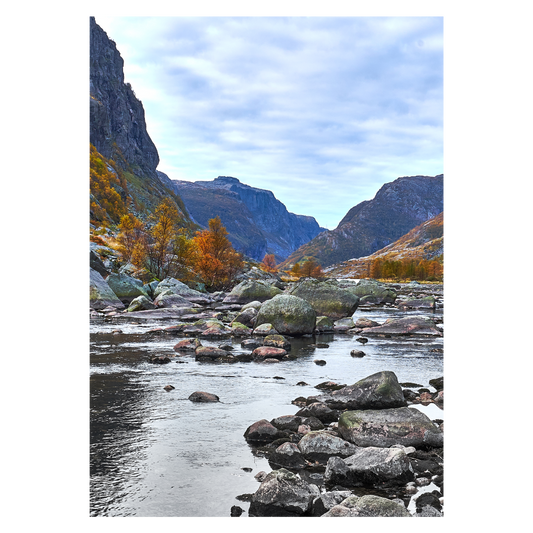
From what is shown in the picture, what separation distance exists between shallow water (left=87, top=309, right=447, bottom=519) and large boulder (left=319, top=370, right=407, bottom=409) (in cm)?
111

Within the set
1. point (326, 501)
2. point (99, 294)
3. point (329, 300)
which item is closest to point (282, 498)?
point (326, 501)

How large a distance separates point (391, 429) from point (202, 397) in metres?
5.54

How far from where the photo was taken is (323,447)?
8.67 metres

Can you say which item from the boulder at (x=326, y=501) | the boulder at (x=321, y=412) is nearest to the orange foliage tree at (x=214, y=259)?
the boulder at (x=321, y=412)

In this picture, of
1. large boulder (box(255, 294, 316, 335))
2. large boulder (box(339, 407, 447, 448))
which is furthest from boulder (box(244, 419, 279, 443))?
large boulder (box(255, 294, 316, 335))

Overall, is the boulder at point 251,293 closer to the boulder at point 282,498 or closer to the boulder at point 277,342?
the boulder at point 277,342

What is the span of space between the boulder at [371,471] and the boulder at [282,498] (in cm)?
96

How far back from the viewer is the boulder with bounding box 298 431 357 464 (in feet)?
28.1

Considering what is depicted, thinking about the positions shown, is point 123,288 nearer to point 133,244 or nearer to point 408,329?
point 133,244

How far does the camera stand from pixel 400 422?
9562 mm

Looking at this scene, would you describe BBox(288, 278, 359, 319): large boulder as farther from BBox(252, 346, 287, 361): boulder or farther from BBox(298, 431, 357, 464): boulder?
BBox(298, 431, 357, 464): boulder

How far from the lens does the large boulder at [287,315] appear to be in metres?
27.1
